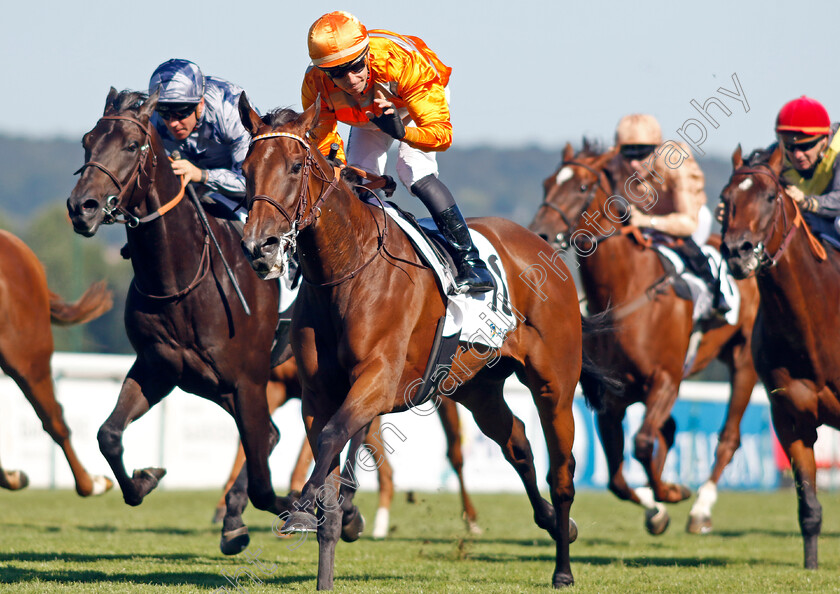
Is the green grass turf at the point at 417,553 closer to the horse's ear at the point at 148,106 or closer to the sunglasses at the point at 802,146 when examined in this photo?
the horse's ear at the point at 148,106

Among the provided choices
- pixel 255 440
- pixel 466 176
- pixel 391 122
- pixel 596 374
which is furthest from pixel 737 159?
pixel 466 176

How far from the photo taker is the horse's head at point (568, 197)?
8.33 meters

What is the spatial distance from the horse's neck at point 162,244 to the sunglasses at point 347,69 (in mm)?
1198

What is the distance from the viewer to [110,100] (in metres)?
5.75

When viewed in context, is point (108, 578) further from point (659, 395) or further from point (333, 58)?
point (659, 395)

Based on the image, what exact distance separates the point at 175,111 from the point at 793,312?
3.79 metres

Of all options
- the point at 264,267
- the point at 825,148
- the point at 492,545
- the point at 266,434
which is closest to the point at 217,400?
the point at 266,434

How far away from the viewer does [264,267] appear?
4469 millimetres

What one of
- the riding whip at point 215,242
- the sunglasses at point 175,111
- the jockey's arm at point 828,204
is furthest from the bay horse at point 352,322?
the jockey's arm at point 828,204

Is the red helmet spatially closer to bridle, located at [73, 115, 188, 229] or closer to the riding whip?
the riding whip

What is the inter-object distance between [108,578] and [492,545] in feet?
11.0

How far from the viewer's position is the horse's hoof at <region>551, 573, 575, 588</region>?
Result: 5.69m

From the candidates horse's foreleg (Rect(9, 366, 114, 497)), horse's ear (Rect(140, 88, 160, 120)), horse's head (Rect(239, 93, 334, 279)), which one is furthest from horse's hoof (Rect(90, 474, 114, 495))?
horse's head (Rect(239, 93, 334, 279))

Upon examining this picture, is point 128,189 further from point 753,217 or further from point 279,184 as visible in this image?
point 753,217
